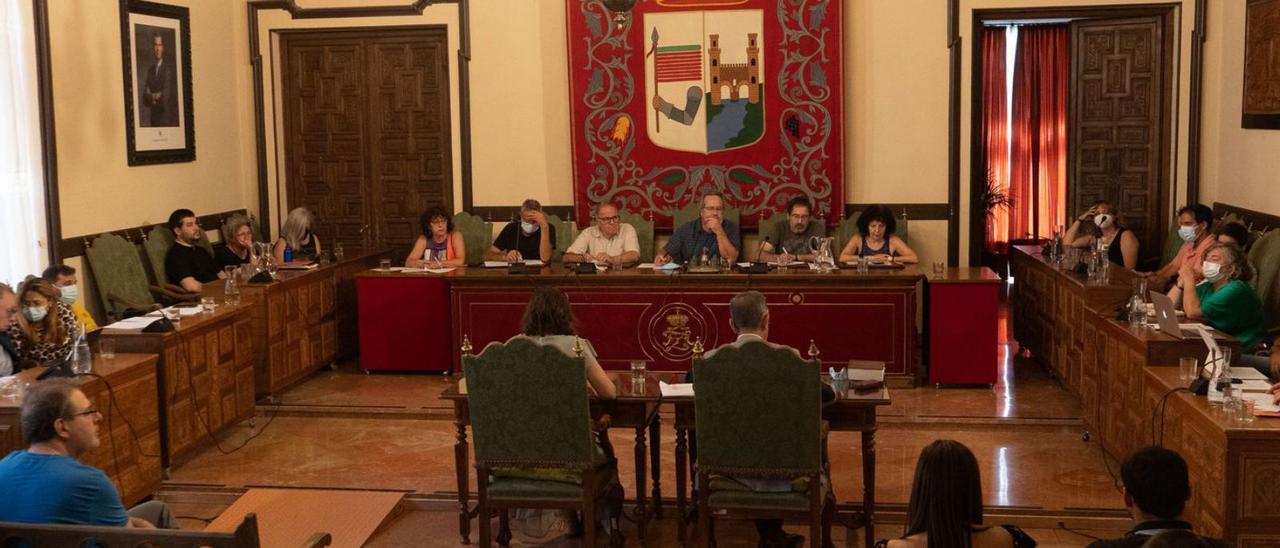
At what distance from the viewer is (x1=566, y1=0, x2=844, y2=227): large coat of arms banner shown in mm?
10156

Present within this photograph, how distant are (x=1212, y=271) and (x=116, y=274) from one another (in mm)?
6713

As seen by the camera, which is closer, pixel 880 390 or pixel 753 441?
pixel 753 441

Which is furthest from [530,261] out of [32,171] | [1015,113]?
[1015,113]

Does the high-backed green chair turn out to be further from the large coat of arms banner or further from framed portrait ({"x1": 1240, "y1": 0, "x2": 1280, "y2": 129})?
framed portrait ({"x1": 1240, "y1": 0, "x2": 1280, "y2": 129})

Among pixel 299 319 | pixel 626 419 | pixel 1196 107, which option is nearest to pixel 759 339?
pixel 626 419

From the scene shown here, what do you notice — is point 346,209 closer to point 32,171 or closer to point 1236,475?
point 32,171

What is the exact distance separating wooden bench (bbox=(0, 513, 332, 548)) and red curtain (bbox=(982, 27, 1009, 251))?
10.6 metres

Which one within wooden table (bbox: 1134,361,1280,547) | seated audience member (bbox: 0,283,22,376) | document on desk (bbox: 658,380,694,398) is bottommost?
wooden table (bbox: 1134,361,1280,547)

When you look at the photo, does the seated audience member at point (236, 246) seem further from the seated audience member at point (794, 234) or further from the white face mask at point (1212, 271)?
the white face mask at point (1212, 271)

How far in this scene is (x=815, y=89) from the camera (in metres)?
10.2

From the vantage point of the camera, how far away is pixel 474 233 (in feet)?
34.5

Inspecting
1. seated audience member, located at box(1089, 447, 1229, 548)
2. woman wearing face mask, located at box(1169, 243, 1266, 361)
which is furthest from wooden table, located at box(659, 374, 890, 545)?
woman wearing face mask, located at box(1169, 243, 1266, 361)

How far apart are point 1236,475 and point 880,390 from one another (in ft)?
4.74

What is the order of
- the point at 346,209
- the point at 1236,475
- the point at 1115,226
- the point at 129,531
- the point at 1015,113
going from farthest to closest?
the point at 1015,113 → the point at 346,209 → the point at 1115,226 → the point at 1236,475 → the point at 129,531
